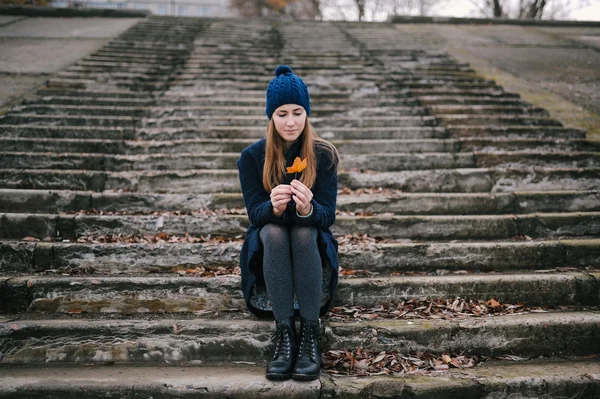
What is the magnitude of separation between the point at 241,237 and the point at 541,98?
498 cm

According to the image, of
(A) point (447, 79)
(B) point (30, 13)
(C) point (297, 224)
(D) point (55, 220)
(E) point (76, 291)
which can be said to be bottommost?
(E) point (76, 291)

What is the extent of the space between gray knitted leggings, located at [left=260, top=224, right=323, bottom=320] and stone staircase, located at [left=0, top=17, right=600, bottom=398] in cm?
29

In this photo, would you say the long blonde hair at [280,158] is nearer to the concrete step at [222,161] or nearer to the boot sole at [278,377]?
the boot sole at [278,377]

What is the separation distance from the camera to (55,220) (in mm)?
3193

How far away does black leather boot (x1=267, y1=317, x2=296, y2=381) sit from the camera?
2.11 meters

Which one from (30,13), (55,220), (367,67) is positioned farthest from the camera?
(30,13)

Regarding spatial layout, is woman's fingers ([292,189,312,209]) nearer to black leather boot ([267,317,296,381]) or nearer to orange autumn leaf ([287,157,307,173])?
orange autumn leaf ([287,157,307,173])

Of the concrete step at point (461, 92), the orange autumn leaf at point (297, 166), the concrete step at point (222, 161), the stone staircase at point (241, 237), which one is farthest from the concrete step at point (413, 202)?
the concrete step at point (461, 92)

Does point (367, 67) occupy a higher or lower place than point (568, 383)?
higher

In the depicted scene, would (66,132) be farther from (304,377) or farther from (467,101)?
(467,101)

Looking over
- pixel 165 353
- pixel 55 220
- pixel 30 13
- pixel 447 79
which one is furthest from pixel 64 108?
pixel 30 13

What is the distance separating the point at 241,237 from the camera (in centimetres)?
334

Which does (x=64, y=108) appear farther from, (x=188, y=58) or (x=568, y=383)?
(x=568, y=383)

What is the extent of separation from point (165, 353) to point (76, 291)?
79 cm
